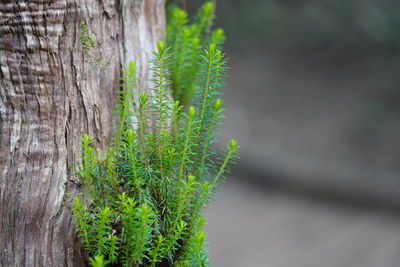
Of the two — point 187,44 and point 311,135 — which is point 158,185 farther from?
point 311,135

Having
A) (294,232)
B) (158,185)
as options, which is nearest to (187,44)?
(158,185)

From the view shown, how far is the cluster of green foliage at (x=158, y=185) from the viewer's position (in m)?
0.87

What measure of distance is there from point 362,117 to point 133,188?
382cm

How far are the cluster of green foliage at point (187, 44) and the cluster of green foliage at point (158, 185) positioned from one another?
0.27 m

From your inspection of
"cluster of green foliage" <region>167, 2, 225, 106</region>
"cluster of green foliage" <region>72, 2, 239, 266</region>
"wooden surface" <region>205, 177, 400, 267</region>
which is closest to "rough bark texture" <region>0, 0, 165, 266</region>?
"cluster of green foliage" <region>72, 2, 239, 266</region>

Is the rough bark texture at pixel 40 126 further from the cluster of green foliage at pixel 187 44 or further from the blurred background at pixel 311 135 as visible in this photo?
the blurred background at pixel 311 135

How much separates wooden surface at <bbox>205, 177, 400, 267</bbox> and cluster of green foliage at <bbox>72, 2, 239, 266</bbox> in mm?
2715

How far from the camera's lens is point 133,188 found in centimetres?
89

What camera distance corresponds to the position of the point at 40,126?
0.94 m

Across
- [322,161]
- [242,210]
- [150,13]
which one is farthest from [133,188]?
[322,161]

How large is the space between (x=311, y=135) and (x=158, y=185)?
375cm

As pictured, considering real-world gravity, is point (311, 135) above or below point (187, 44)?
below

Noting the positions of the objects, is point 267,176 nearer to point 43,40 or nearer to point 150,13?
point 150,13

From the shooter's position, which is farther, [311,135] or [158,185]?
[311,135]
